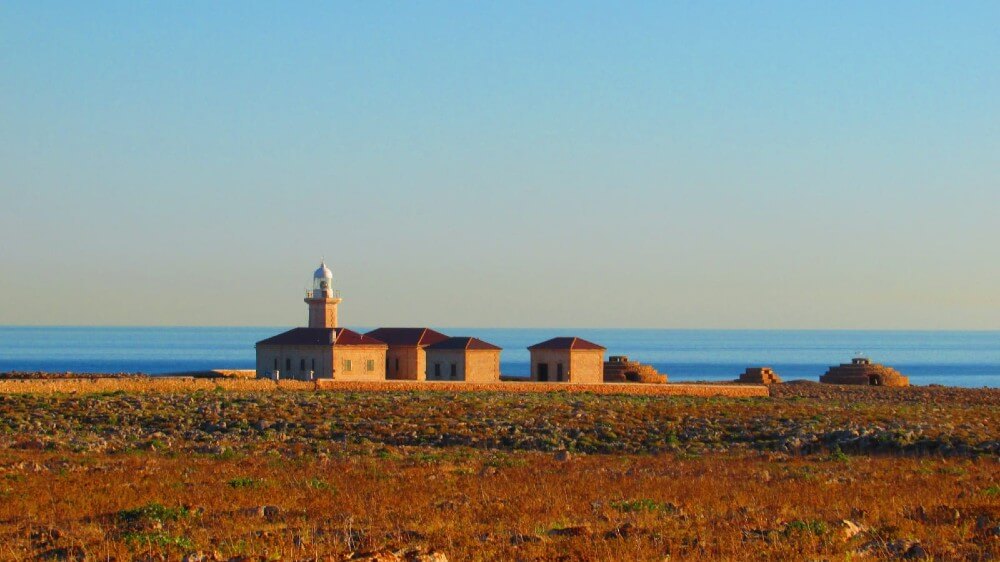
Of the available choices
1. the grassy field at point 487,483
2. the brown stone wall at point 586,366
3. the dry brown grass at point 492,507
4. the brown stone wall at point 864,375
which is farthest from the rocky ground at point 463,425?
the brown stone wall at point 864,375

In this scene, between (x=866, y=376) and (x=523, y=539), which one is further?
(x=866, y=376)

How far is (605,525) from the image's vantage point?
14.2 meters

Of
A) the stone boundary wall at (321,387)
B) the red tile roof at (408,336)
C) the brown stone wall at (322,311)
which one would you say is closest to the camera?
the stone boundary wall at (321,387)

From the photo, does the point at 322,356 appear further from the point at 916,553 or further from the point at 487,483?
the point at 916,553

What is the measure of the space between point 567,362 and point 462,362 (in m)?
6.06

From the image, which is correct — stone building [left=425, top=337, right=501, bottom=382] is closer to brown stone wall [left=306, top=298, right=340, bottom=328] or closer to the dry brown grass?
brown stone wall [left=306, top=298, right=340, bottom=328]

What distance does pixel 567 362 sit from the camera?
6538cm

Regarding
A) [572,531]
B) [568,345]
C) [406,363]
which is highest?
[568,345]

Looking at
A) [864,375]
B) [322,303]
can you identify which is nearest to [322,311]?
[322,303]

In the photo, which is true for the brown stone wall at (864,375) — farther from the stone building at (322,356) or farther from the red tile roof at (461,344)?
the stone building at (322,356)

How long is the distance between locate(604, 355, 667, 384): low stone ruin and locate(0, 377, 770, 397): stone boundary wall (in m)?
11.1

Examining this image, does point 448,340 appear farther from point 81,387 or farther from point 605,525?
point 605,525

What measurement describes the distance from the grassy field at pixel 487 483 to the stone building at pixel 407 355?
24.3 meters

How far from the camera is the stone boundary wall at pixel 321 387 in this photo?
49000 mm
